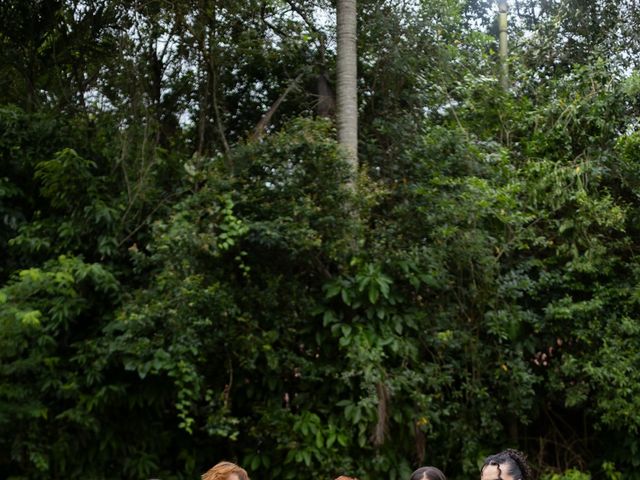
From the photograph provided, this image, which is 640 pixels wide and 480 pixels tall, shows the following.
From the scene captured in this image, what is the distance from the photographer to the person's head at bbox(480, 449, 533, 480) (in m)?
4.65

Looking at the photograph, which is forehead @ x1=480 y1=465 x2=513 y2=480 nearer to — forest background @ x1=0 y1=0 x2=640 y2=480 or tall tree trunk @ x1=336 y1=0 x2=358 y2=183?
forest background @ x1=0 y1=0 x2=640 y2=480

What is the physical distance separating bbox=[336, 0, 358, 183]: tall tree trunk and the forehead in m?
7.02

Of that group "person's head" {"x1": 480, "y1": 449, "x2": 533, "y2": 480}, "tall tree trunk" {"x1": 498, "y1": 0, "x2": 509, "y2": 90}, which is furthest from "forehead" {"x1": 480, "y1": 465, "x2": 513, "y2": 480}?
"tall tree trunk" {"x1": 498, "y1": 0, "x2": 509, "y2": 90}

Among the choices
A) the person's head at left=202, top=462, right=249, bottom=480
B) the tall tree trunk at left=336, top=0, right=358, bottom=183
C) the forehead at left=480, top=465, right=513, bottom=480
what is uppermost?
the tall tree trunk at left=336, top=0, right=358, bottom=183

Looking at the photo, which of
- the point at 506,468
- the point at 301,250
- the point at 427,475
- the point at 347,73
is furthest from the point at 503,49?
the point at 506,468

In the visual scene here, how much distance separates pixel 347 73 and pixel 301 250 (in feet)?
9.03

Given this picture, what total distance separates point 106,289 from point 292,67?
409 centimetres

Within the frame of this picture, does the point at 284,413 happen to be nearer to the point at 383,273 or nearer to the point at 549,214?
the point at 383,273

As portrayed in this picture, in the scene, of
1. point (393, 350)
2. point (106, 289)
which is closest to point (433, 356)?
point (393, 350)

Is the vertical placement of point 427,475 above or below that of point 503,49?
below

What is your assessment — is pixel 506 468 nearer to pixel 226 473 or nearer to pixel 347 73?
pixel 226 473

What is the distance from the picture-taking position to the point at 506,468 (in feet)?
15.4

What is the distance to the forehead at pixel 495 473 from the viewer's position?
4641 millimetres

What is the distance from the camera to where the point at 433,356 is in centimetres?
→ 1112
